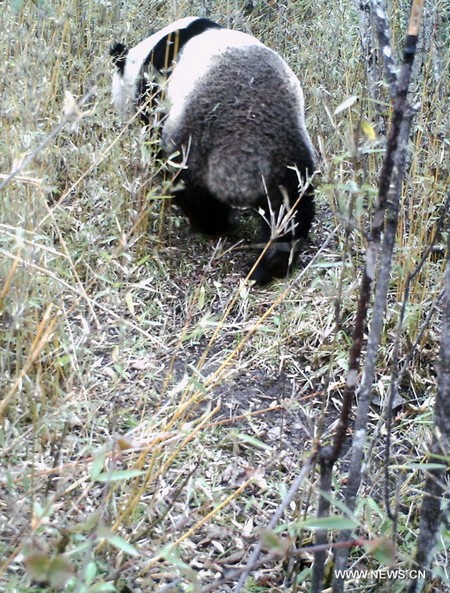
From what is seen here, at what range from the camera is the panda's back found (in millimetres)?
2742

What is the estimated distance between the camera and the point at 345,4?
423cm

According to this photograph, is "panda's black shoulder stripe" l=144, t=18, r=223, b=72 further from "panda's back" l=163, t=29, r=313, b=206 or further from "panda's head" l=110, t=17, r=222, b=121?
"panda's back" l=163, t=29, r=313, b=206

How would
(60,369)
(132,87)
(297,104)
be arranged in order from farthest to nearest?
(132,87) < (297,104) < (60,369)

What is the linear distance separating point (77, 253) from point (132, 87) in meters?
1.08

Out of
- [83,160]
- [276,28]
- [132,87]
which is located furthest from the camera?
[276,28]

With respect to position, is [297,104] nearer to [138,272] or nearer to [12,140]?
[138,272]

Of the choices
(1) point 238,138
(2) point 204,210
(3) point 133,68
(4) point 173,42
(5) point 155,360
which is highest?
(4) point 173,42

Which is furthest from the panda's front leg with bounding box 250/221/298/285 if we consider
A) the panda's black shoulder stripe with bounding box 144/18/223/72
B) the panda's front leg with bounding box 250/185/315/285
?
the panda's black shoulder stripe with bounding box 144/18/223/72

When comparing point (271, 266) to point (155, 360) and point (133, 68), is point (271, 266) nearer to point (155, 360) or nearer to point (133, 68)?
point (155, 360)

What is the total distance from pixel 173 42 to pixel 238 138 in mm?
807

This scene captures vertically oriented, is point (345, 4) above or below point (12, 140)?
above

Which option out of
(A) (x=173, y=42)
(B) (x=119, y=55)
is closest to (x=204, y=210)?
(A) (x=173, y=42)

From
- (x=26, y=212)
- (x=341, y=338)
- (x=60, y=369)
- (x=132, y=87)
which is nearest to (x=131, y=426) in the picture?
(x=60, y=369)

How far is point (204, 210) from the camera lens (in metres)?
2.97
